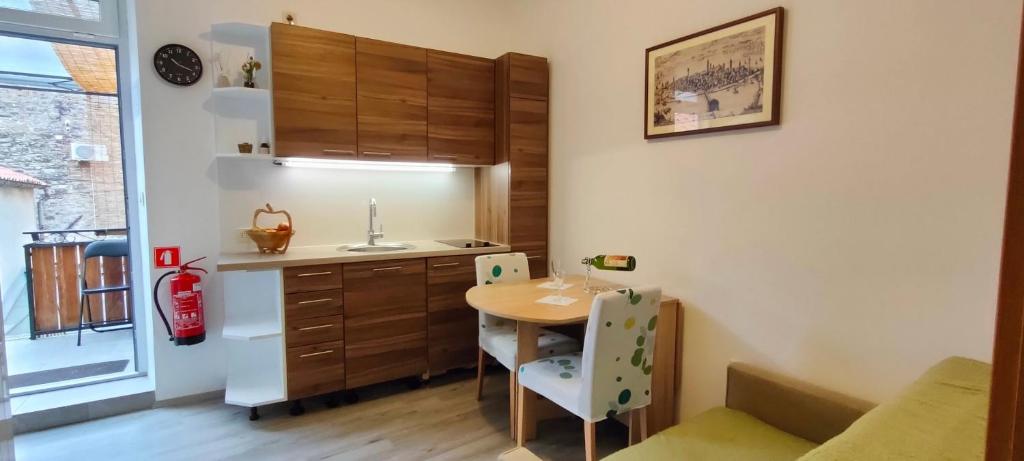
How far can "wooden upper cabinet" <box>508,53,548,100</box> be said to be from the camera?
3.26 metres

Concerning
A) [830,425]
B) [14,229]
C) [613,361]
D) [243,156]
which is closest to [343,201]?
[243,156]

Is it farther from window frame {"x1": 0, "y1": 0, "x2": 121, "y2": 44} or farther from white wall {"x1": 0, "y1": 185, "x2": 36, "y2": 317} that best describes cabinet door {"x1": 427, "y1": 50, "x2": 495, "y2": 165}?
white wall {"x1": 0, "y1": 185, "x2": 36, "y2": 317}

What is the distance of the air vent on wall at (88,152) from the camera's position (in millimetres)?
2863

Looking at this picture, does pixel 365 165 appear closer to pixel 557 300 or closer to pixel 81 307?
pixel 557 300

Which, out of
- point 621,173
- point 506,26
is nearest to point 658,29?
point 621,173

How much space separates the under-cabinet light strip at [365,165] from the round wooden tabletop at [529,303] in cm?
124

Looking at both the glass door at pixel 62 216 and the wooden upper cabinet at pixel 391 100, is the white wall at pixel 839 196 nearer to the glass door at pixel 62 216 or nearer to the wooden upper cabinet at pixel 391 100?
the wooden upper cabinet at pixel 391 100

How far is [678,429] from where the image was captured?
6.12ft

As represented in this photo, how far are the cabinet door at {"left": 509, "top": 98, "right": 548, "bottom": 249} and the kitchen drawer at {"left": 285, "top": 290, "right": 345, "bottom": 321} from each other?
1.26 metres

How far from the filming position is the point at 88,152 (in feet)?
9.51

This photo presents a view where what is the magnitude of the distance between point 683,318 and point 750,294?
40cm

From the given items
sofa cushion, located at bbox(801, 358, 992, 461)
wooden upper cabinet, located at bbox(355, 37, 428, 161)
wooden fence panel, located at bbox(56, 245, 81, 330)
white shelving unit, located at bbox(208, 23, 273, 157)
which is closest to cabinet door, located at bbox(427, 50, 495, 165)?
wooden upper cabinet, located at bbox(355, 37, 428, 161)

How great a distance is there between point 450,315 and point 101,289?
7.75 feet

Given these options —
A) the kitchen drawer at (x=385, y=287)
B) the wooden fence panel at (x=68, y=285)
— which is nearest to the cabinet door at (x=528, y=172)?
the kitchen drawer at (x=385, y=287)
